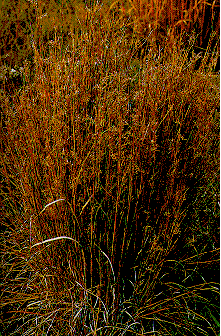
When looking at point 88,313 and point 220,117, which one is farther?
point 220,117

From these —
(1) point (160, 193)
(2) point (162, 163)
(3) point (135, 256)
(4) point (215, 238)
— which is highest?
(2) point (162, 163)

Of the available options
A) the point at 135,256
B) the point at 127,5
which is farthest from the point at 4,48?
the point at 135,256

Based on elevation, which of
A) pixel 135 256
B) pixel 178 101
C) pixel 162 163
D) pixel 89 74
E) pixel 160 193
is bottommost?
pixel 135 256

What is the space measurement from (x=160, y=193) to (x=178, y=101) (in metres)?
0.55

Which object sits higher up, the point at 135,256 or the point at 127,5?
the point at 127,5

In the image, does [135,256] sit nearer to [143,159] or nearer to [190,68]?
[143,159]

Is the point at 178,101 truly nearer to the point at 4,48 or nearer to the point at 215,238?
the point at 215,238

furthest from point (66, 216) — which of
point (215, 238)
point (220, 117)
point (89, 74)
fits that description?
point (220, 117)

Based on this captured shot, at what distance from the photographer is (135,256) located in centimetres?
196

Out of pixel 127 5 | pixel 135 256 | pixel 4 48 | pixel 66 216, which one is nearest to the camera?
pixel 66 216

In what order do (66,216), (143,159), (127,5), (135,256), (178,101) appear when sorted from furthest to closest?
(127,5) < (178,101) < (135,256) < (143,159) < (66,216)

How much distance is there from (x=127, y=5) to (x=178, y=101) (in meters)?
1.96

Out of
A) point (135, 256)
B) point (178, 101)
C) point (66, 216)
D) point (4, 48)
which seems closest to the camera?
point (66, 216)

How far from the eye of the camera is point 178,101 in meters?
2.12
